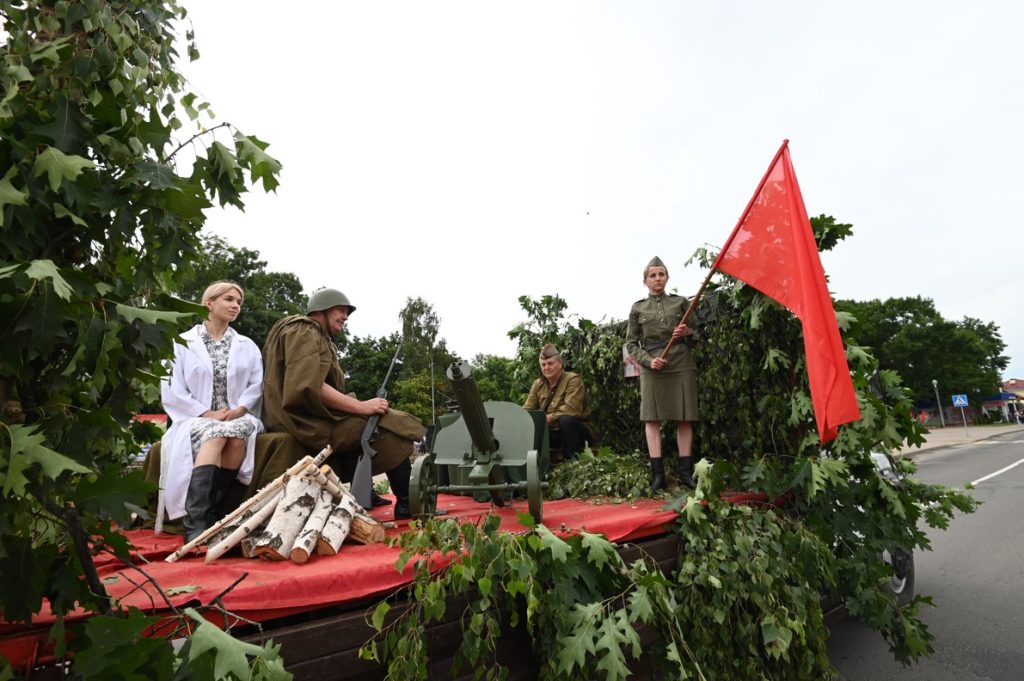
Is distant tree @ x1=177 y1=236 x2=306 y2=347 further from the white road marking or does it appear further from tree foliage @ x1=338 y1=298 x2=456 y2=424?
the white road marking

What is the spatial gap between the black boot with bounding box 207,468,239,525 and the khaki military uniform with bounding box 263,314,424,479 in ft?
1.35

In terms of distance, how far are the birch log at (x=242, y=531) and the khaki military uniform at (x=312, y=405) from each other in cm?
84

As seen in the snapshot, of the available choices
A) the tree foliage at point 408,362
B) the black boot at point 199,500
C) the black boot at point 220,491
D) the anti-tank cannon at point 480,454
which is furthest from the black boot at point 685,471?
the tree foliage at point 408,362

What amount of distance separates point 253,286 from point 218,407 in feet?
115

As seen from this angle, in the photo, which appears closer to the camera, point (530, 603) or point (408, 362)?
point (530, 603)

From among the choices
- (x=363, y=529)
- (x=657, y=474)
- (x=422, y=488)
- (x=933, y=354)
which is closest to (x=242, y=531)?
(x=363, y=529)

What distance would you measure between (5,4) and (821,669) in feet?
Answer: 14.2

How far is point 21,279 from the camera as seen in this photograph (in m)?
1.25

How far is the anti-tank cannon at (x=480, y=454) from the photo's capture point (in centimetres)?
364

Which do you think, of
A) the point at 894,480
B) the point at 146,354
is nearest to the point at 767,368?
the point at 894,480

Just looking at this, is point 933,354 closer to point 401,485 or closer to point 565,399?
point 565,399

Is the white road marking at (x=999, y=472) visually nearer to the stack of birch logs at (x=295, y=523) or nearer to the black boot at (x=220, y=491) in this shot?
the stack of birch logs at (x=295, y=523)

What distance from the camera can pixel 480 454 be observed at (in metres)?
4.11

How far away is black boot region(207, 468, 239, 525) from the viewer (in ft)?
10.6
